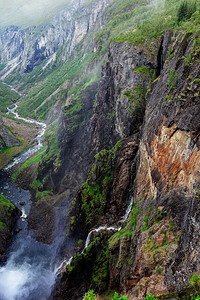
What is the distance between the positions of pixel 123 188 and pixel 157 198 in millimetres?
14246

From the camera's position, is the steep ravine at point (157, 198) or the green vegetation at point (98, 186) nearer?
the steep ravine at point (157, 198)

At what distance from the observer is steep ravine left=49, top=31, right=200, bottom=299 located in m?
16.9

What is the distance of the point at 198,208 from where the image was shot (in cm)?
1520

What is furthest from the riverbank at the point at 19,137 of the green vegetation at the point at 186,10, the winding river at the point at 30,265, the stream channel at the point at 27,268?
the green vegetation at the point at 186,10

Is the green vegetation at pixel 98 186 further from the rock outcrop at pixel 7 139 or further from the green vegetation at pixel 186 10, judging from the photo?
the rock outcrop at pixel 7 139

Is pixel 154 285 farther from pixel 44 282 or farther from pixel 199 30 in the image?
pixel 44 282

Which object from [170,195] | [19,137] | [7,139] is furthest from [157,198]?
Answer: [19,137]

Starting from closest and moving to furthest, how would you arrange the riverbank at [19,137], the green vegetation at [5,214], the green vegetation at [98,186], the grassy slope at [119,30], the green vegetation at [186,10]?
the green vegetation at [186,10], the green vegetation at [98,186], the grassy slope at [119,30], the green vegetation at [5,214], the riverbank at [19,137]

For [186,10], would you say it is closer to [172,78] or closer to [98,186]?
[172,78]

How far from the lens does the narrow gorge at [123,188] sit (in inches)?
713

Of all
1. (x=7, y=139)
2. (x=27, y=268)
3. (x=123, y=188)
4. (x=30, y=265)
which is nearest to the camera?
(x=123, y=188)

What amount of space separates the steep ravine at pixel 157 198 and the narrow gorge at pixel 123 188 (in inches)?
5.0

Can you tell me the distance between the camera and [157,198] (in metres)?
22.6

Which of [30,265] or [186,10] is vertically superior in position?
[186,10]
